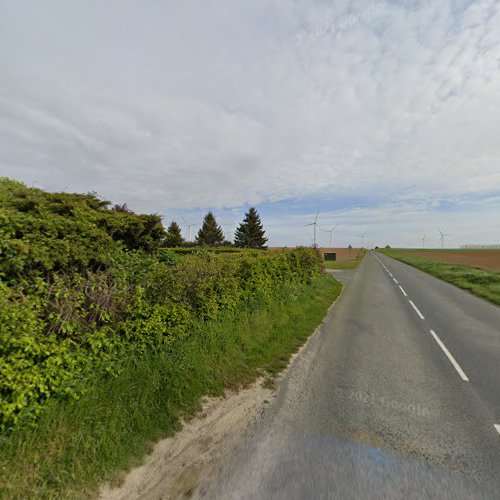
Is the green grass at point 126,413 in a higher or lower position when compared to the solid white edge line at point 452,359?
higher

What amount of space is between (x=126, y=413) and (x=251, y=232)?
58216 mm

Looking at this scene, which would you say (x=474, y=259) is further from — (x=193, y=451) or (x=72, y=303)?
(x=72, y=303)

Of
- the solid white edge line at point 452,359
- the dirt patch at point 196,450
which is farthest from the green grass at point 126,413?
the solid white edge line at point 452,359

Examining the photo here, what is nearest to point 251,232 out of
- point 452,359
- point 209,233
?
point 209,233

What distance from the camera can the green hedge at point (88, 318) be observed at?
2.52 meters

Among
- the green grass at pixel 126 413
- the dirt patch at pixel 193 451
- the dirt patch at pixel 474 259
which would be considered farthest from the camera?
the dirt patch at pixel 474 259

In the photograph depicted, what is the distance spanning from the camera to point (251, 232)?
60969 mm

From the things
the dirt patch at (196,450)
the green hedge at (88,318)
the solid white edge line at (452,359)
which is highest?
the green hedge at (88,318)

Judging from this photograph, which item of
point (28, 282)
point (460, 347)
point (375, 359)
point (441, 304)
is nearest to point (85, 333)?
point (28, 282)

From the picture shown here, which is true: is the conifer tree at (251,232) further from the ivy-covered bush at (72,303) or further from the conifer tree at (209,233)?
the ivy-covered bush at (72,303)

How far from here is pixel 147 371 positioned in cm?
361

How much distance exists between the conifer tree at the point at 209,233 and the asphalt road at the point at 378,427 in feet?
180

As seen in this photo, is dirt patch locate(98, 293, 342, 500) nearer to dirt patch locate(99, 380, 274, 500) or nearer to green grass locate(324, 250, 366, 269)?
dirt patch locate(99, 380, 274, 500)

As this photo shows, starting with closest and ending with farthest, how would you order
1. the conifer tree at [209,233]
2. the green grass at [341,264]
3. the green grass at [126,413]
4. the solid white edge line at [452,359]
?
the green grass at [126,413] → the solid white edge line at [452,359] → the green grass at [341,264] → the conifer tree at [209,233]
